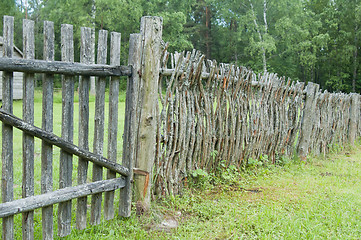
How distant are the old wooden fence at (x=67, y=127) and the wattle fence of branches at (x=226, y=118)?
0.48m

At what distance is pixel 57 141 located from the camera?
8.75ft

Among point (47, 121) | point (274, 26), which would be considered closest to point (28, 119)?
point (47, 121)

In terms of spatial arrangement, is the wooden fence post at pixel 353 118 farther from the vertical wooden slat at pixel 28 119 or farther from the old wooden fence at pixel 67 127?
the vertical wooden slat at pixel 28 119

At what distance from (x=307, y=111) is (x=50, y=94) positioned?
5694 millimetres

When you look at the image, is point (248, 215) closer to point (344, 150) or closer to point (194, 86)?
point (194, 86)

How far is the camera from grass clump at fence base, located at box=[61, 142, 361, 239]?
333 cm

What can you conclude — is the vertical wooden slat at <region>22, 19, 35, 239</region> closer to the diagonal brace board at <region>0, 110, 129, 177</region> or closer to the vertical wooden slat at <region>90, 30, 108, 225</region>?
the diagonal brace board at <region>0, 110, 129, 177</region>

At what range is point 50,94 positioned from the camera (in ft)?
8.63

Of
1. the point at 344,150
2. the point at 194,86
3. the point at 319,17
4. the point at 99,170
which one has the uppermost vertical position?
the point at 319,17

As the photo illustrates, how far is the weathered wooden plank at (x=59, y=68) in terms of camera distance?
232 cm

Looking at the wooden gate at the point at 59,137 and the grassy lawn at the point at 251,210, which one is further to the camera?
the grassy lawn at the point at 251,210

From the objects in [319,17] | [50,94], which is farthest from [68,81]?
[319,17]

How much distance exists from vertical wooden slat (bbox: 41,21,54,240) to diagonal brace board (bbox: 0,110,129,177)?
76 millimetres

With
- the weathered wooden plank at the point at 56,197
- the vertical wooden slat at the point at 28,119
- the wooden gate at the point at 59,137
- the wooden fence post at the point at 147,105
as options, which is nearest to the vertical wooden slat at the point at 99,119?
the wooden gate at the point at 59,137
